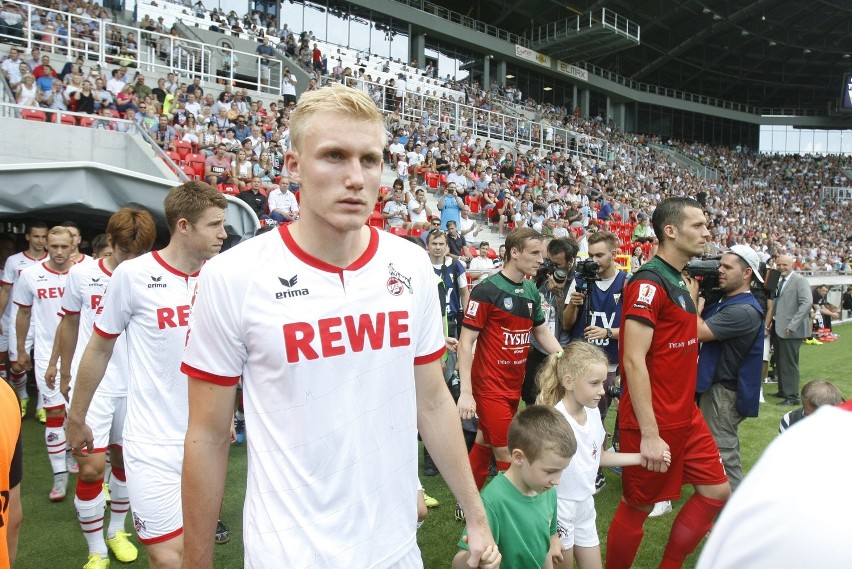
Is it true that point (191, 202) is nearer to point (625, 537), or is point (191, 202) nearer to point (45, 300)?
point (625, 537)

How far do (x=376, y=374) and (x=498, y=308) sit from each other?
9.44ft

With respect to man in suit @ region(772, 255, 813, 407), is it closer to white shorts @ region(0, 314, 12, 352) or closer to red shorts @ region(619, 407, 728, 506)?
red shorts @ region(619, 407, 728, 506)

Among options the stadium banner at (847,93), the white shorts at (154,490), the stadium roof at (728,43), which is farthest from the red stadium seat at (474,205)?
the stadium banner at (847,93)

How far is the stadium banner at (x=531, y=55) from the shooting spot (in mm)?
37253

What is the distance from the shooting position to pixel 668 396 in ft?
12.0

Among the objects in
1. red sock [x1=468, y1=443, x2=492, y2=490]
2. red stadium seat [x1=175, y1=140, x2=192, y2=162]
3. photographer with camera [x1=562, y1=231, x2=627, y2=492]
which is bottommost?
red sock [x1=468, y1=443, x2=492, y2=490]

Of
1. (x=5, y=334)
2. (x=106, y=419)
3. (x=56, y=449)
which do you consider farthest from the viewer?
(x=5, y=334)

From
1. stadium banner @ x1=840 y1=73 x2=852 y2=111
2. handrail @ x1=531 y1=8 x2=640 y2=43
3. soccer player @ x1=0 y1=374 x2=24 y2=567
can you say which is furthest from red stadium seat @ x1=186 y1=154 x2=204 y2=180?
stadium banner @ x1=840 y1=73 x2=852 y2=111

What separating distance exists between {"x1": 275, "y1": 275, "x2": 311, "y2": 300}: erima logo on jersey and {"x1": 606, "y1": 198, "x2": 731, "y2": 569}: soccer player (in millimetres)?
2329

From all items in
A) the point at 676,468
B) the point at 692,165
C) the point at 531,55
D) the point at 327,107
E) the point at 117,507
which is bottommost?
the point at 117,507

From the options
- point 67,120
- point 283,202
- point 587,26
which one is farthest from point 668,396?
point 587,26

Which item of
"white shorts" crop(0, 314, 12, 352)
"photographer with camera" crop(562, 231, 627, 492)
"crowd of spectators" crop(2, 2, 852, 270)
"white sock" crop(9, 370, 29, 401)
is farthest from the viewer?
"crowd of spectators" crop(2, 2, 852, 270)

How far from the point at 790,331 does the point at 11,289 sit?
1090cm

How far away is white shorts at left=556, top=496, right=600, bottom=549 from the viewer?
338cm
